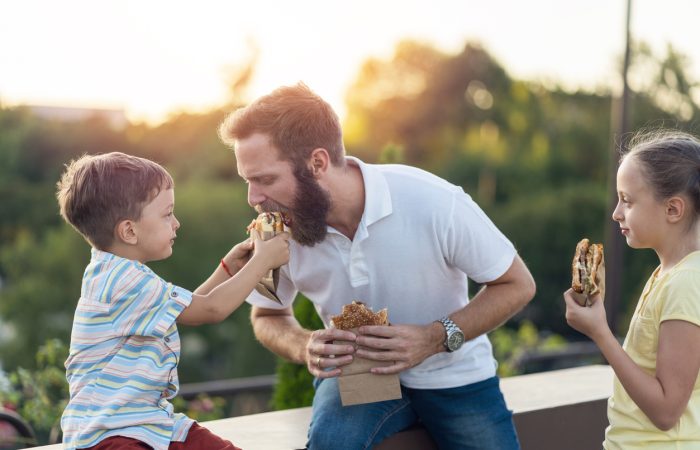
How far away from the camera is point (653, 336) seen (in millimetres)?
2445

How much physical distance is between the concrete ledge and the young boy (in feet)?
2.02

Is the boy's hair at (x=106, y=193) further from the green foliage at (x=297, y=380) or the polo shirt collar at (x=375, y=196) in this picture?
the green foliage at (x=297, y=380)

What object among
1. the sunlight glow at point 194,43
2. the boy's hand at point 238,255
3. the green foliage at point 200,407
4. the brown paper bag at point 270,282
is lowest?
the green foliage at point 200,407

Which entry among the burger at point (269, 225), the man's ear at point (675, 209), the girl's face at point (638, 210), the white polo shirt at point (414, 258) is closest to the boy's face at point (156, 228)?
the burger at point (269, 225)

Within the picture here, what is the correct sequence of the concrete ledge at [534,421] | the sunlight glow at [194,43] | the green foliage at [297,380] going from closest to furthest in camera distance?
1. the concrete ledge at [534,421]
2. the green foliage at [297,380]
3. the sunlight glow at [194,43]

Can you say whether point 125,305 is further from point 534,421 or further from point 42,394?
point 42,394

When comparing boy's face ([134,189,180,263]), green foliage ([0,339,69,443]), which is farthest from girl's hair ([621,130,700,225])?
green foliage ([0,339,69,443])

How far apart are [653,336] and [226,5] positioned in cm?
1400

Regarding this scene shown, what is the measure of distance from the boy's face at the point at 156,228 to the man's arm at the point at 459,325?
66 centimetres

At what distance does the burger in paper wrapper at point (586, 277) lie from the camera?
96.3 inches

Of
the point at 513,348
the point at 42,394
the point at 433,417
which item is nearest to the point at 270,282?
the point at 433,417

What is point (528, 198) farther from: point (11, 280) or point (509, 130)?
point (11, 280)

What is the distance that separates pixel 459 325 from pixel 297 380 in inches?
50.7

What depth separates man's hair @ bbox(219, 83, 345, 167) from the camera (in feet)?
9.52
